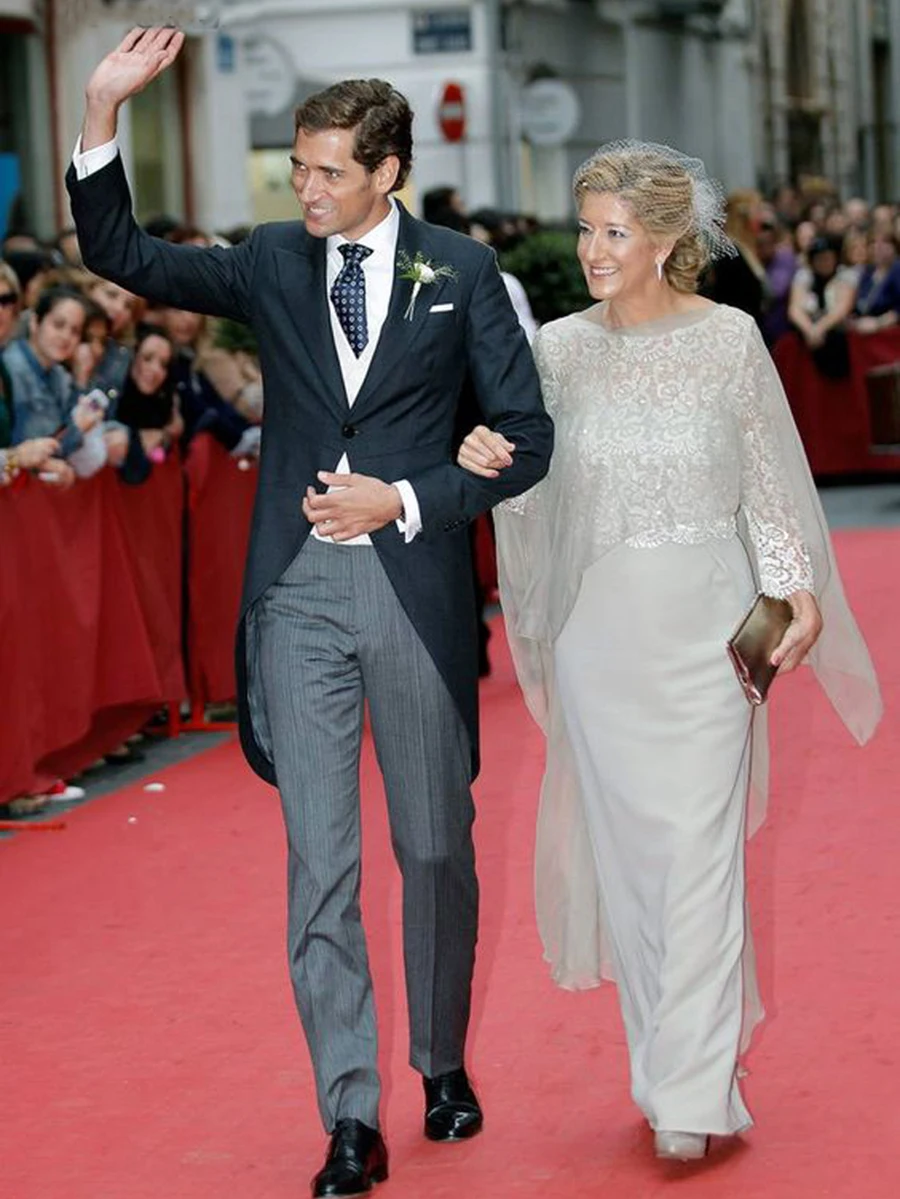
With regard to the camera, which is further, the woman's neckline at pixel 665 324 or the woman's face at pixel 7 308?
the woman's face at pixel 7 308

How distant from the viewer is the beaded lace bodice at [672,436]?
5734mm

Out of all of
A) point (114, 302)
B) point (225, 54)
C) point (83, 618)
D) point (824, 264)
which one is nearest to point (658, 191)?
point (83, 618)

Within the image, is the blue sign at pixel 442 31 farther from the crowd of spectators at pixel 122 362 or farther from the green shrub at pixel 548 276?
the green shrub at pixel 548 276

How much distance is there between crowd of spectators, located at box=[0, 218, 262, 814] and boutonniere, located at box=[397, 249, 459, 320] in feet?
14.6

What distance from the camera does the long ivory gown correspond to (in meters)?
5.67

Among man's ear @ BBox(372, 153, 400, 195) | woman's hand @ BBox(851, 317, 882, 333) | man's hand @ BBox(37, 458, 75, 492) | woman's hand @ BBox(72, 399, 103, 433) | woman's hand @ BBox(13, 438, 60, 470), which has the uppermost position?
man's ear @ BBox(372, 153, 400, 195)

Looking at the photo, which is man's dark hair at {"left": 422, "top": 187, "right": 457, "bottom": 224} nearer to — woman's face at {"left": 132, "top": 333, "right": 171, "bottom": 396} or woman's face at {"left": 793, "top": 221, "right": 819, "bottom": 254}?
woman's face at {"left": 132, "top": 333, "right": 171, "bottom": 396}

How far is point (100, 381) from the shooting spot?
1117cm

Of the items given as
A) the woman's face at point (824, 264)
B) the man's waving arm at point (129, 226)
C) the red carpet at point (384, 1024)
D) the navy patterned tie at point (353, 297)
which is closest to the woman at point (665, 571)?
the red carpet at point (384, 1024)

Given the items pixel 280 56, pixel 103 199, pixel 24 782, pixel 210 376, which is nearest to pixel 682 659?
pixel 103 199

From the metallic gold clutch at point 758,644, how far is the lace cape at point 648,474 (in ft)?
0.25

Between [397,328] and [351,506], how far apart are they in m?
0.43

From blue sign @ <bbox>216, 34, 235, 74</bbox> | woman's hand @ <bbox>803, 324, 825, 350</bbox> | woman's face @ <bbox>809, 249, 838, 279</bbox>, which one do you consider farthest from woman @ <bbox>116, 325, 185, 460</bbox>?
blue sign @ <bbox>216, 34, 235, 74</bbox>

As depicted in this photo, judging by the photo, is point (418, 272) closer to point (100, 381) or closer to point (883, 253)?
point (100, 381)
